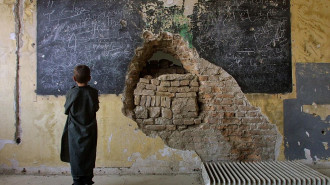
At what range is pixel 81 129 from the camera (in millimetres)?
2137

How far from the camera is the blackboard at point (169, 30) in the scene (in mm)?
2988

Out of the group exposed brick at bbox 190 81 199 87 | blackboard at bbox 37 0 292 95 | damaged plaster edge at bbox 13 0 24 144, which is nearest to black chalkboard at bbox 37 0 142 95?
blackboard at bbox 37 0 292 95

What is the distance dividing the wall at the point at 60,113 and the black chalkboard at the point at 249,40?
0.12m

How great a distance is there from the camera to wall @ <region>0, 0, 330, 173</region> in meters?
2.96

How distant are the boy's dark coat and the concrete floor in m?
0.66

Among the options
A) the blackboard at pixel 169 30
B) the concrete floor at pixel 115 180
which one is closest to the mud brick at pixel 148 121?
the blackboard at pixel 169 30

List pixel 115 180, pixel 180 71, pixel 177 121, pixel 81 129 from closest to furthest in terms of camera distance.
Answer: pixel 81 129
pixel 115 180
pixel 177 121
pixel 180 71

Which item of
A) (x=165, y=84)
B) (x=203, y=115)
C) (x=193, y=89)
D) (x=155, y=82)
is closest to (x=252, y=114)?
(x=203, y=115)

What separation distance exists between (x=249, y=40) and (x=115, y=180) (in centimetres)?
247

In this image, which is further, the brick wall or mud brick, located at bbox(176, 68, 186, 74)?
mud brick, located at bbox(176, 68, 186, 74)

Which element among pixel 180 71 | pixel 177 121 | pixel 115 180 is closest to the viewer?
pixel 115 180

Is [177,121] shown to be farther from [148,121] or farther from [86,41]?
[86,41]

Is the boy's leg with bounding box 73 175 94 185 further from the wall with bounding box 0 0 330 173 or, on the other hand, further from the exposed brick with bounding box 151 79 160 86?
the exposed brick with bounding box 151 79 160 86

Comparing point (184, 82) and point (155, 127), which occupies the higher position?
point (184, 82)
